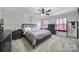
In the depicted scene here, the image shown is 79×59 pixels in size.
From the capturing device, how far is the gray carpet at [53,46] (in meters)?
2.23

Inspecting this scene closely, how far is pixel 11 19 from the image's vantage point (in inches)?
87.3

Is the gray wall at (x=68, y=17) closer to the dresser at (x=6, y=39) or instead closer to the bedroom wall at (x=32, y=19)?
the bedroom wall at (x=32, y=19)

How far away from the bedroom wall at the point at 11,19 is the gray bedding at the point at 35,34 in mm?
267

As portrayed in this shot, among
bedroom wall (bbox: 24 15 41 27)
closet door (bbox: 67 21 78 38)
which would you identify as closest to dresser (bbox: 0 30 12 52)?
bedroom wall (bbox: 24 15 41 27)

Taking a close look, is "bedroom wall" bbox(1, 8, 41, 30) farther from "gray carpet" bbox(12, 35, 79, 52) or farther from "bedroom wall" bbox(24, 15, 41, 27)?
"gray carpet" bbox(12, 35, 79, 52)

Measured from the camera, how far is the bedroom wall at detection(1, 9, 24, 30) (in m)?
2.20

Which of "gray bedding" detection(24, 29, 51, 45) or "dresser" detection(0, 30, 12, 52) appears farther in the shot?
"gray bedding" detection(24, 29, 51, 45)

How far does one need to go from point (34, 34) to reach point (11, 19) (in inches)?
21.7

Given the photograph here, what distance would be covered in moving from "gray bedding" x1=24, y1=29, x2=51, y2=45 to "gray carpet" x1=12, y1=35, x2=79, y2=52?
0.36 feet

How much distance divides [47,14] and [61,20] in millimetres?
313
